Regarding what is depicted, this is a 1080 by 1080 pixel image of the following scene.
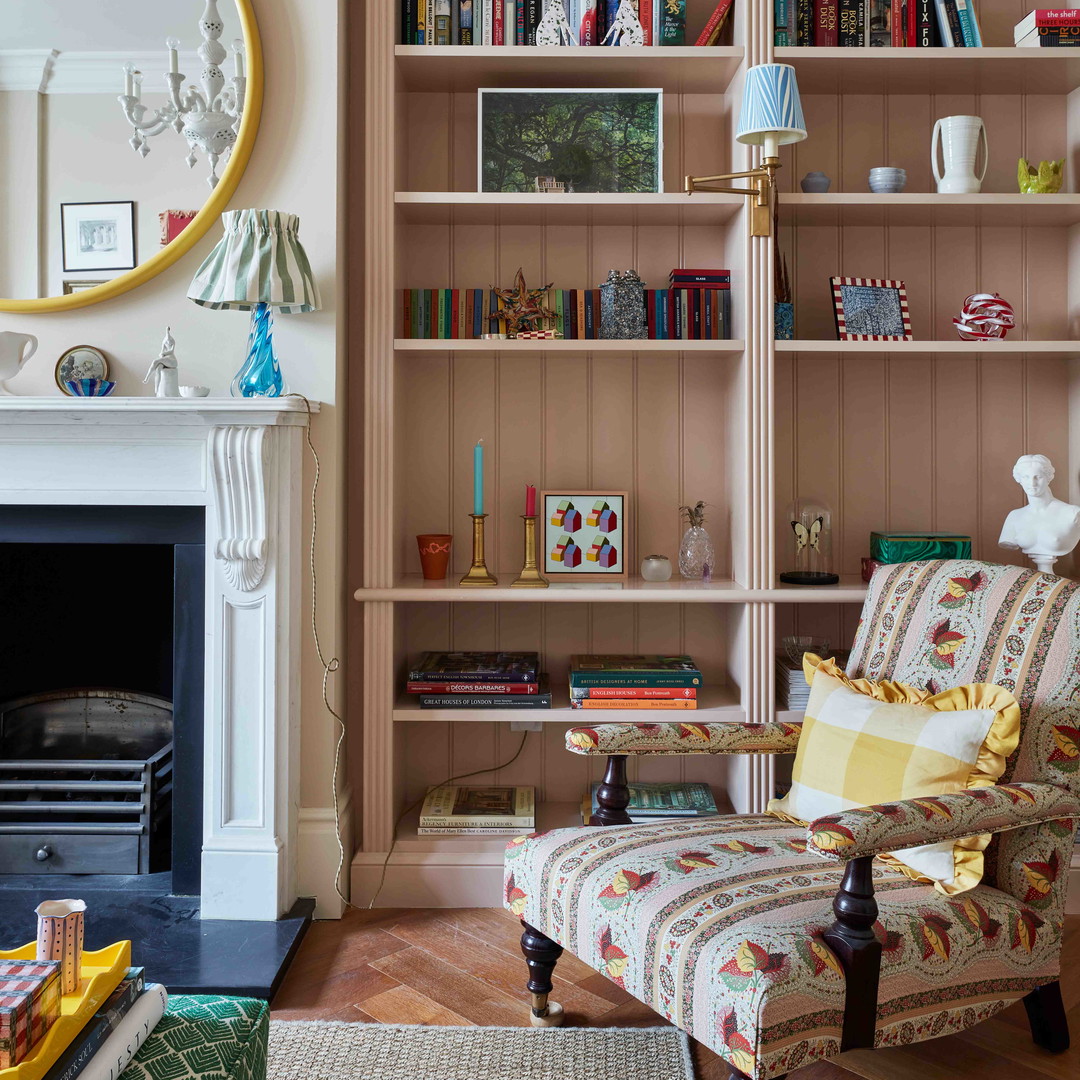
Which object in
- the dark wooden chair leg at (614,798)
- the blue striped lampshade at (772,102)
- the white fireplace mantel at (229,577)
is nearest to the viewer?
the dark wooden chair leg at (614,798)

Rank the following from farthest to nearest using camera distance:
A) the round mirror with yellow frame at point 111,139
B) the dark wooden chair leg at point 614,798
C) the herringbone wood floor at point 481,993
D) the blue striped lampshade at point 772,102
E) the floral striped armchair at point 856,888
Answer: the round mirror with yellow frame at point 111,139, the blue striped lampshade at point 772,102, the dark wooden chair leg at point 614,798, the herringbone wood floor at point 481,993, the floral striped armchair at point 856,888

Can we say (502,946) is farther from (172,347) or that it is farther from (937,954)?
(172,347)

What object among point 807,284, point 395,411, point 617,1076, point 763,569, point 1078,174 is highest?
point 1078,174

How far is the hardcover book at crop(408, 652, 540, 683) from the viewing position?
2518 mm

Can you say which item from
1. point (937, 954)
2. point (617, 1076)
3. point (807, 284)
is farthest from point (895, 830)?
point (807, 284)

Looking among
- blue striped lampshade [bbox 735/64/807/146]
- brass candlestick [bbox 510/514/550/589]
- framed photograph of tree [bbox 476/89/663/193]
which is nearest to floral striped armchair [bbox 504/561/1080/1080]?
brass candlestick [bbox 510/514/550/589]

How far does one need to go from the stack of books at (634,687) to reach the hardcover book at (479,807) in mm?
333

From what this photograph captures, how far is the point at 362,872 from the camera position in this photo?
97.3 inches

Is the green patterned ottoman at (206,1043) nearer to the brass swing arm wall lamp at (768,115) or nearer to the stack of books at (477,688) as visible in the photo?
the stack of books at (477,688)

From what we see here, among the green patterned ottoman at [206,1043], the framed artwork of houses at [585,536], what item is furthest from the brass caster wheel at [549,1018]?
the framed artwork of houses at [585,536]

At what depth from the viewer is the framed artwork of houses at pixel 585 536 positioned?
268cm

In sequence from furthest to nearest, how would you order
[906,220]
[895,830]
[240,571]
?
[906,220] < [240,571] < [895,830]

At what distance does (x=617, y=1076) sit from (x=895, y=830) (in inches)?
28.1

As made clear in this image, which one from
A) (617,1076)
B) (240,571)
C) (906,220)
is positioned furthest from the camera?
(906,220)
